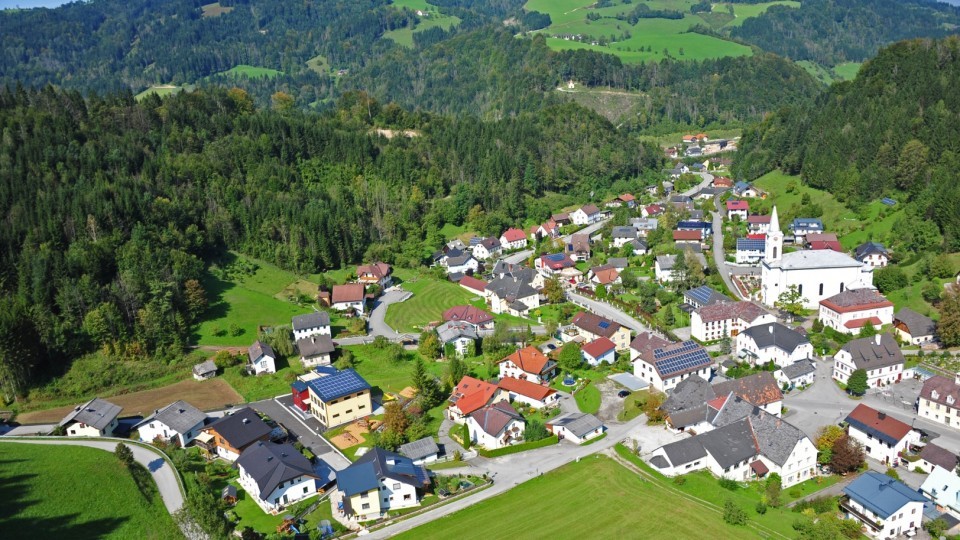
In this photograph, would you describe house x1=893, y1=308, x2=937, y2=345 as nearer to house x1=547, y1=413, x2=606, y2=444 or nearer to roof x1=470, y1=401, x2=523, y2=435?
house x1=547, y1=413, x2=606, y2=444

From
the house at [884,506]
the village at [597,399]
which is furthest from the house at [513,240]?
the house at [884,506]

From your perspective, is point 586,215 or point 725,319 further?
point 586,215

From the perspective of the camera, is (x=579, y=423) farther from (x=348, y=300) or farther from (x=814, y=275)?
(x=814, y=275)

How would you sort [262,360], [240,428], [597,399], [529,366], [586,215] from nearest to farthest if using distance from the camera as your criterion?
[240,428]
[597,399]
[529,366]
[262,360]
[586,215]

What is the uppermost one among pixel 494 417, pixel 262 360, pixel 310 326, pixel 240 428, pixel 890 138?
pixel 890 138

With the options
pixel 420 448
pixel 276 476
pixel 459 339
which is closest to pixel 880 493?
pixel 420 448

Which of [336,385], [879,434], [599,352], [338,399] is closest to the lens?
[879,434]

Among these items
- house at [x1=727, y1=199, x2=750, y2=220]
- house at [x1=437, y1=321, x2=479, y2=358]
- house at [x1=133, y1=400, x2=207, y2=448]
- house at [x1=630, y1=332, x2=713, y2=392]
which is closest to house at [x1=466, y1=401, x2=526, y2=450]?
house at [x1=630, y1=332, x2=713, y2=392]
